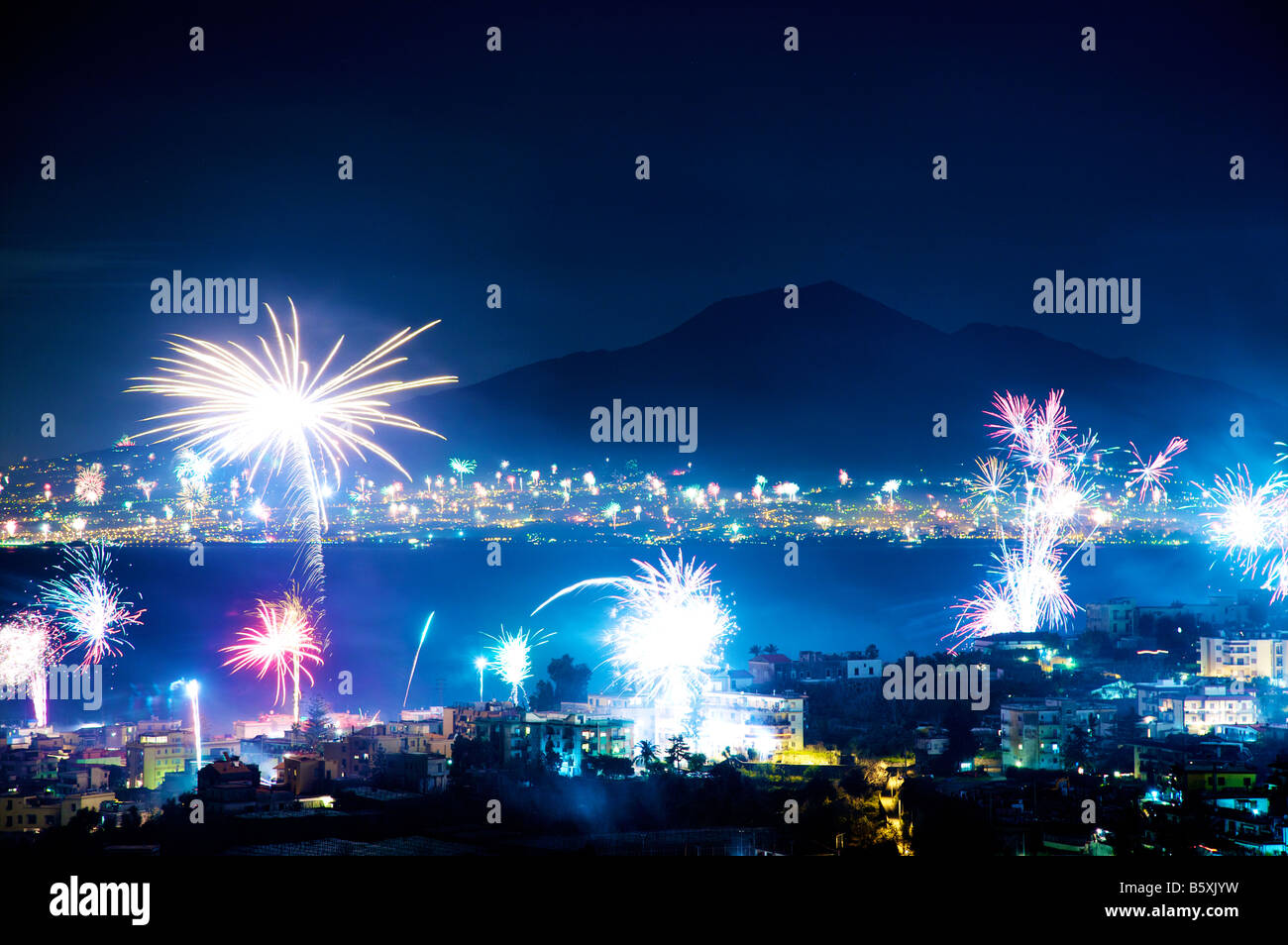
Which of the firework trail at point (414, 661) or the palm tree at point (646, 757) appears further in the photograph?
the firework trail at point (414, 661)

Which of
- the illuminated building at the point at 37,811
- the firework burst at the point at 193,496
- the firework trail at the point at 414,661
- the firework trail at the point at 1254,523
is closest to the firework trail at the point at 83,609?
the firework burst at the point at 193,496

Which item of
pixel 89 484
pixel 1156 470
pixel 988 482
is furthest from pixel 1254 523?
pixel 89 484

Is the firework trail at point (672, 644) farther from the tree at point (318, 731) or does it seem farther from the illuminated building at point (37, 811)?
the illuminated building at point (37, 811)

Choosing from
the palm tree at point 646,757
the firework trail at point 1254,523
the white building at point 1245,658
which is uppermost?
the firework trail at point 1254,523

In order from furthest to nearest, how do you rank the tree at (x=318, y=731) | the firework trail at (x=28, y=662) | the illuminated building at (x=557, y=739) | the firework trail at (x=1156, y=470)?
the firework trail at (x=1156, y=470), the firework trail at (x=28, y=662), the tree at (x=318, y=731), the illuminated building at (x=557, y=739)

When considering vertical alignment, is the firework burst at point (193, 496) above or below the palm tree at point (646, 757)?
above

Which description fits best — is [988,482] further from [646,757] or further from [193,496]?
[646,757]

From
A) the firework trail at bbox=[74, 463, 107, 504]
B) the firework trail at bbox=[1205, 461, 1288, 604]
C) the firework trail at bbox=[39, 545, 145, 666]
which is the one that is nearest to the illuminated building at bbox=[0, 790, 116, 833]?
the firework trail at bbox=[39, 545, 145, 666]
